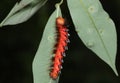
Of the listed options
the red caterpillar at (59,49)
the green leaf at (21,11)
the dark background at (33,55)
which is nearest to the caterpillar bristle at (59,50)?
the red caterpillar at (59,49)

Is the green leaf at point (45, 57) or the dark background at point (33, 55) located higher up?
the green leaf at point (45, 57)

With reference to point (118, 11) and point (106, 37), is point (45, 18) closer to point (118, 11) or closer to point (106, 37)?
point (118, 11)

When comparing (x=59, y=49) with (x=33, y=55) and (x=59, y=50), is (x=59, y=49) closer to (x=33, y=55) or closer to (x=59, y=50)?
(x=59, y=50)

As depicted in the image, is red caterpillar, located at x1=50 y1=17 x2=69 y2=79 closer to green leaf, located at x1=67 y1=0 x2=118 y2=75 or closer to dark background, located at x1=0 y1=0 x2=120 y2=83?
green leaf, located at x1=67 y1=0 x2=118 y2=75

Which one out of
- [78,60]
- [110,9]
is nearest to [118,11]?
[110,9]

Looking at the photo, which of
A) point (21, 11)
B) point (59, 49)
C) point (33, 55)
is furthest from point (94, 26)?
point (33, 55)

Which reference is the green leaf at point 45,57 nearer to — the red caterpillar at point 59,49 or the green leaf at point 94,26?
the red caterpillar at point 59,49
